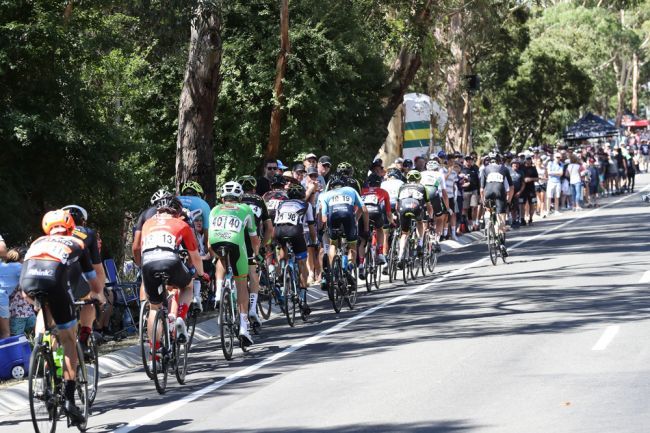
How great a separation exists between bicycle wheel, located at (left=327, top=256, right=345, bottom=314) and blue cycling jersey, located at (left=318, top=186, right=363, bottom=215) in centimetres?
78

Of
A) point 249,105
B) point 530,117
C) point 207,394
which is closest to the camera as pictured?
point 207,394

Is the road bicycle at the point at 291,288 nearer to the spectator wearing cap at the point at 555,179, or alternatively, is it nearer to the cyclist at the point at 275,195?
the cyclist at the point at 275,195

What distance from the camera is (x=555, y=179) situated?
4059 centimetres

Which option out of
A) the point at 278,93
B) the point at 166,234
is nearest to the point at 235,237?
the point at 166,234

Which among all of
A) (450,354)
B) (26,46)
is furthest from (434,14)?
(450,354)

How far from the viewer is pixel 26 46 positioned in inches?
810

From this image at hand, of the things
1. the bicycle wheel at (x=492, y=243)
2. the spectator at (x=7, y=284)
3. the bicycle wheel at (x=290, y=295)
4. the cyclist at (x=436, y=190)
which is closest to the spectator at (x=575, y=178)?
the cyclist at (x=436, y=190)

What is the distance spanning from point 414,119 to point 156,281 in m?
24.8

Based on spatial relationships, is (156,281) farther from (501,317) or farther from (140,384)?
(501,317)

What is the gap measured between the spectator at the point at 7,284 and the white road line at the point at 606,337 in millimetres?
6076

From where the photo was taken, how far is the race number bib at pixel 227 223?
14.3m

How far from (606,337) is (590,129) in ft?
174

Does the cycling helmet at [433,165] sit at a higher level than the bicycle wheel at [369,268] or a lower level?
higher

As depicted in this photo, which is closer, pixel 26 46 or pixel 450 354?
pixel 450 354
